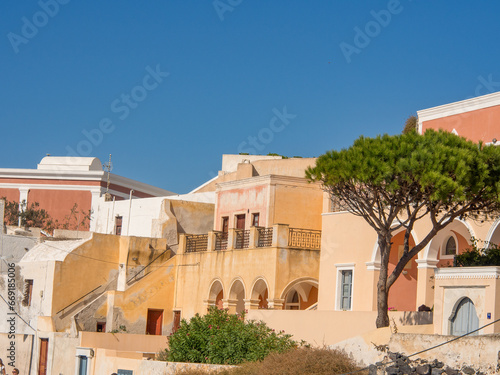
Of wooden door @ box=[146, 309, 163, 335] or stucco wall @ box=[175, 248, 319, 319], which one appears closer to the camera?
stucco wall @ box=[175, 248, 319, 319]

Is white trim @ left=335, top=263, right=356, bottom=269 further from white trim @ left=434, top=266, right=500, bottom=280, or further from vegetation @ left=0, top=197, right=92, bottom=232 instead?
vegetation @ left=0, top=197, right=92, bottom=232

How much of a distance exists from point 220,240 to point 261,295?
2.83 metres

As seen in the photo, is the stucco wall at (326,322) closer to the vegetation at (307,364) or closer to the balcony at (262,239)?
the vegetation at (307,364)

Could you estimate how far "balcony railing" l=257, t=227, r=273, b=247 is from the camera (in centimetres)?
3105

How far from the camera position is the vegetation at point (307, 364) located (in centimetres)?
2008

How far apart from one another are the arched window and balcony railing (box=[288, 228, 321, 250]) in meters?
5.54

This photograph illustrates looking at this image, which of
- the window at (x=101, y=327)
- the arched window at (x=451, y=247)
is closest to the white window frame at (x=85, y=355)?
the window at (x=101, y=327)

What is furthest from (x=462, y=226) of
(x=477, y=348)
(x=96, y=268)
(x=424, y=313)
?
(x=96, y=268)

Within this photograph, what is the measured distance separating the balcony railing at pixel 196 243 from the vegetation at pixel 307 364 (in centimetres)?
1329

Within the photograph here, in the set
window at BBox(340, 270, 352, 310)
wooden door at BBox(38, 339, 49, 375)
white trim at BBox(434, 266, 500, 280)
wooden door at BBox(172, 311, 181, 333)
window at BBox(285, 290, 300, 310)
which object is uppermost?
white trim at BBox(434, 266, 500, 280)

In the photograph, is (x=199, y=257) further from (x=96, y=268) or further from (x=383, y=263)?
(x=383, y=263)

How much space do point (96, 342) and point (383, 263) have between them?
13.4 metres

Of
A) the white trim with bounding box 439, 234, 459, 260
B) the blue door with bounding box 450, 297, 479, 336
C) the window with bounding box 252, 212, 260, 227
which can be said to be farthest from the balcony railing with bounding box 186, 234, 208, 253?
the blue door with bounding box 450, 297, 479, 336

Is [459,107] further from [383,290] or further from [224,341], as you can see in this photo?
[224,341]
